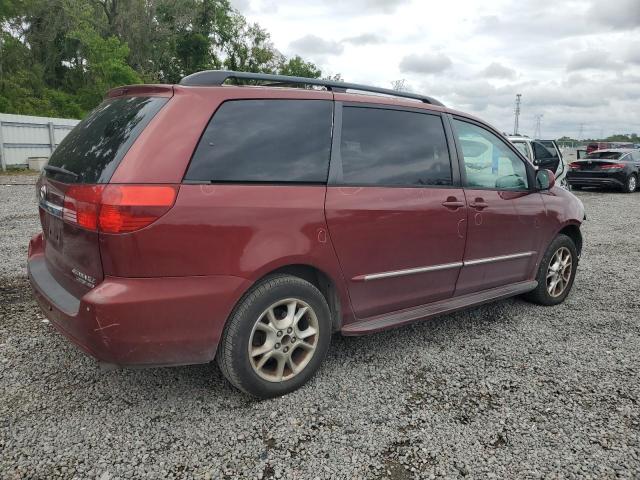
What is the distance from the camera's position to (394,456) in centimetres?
240

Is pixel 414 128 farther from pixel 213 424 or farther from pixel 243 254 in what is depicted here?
pixel 213 424

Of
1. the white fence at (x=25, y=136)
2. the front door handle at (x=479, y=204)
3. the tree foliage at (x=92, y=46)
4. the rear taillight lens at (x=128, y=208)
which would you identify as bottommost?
the front door handle at (x=479, y=204)

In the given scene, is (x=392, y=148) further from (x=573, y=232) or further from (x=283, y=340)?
(x=573, y=232)

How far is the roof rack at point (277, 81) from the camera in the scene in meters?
2.78

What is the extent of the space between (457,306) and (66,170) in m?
2.75

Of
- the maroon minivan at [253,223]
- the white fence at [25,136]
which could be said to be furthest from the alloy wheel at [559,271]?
the white fence at [25,136]

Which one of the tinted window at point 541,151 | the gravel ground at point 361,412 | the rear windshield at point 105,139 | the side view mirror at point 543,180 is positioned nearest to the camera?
the gravel ground at point 361,412

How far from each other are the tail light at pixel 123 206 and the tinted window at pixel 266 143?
0.60 feet

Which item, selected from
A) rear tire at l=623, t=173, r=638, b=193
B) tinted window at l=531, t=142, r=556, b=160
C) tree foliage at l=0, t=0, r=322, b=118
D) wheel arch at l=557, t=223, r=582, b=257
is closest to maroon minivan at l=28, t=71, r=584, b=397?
wheel arch at l=557, t=223, r=582, b=257

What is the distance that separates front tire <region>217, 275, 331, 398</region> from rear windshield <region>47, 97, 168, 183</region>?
0.98m

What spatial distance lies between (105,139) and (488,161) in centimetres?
285

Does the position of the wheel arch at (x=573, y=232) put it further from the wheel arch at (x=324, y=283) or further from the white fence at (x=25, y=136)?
the white fence at (x=25, y=136)

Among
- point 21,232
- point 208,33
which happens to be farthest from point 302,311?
point 208,33

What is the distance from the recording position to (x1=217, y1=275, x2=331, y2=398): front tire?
8.71 feet
